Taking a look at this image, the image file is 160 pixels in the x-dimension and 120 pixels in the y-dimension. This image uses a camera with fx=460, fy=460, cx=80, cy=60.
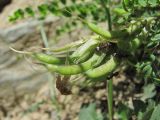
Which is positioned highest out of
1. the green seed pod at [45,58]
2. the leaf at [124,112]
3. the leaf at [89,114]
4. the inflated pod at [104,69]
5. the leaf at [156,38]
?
the green seed pod at [45,58]

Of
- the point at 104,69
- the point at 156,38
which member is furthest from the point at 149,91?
the point at 104,69

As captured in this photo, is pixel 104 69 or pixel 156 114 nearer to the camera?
pixel 104 69

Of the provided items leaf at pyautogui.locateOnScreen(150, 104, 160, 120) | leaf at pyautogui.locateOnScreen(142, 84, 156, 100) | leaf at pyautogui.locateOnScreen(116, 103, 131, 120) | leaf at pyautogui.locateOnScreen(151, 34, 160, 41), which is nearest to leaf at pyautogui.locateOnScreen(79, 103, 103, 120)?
leaf at pyautogui.locateOnScreen(116, 103, 131, 120)

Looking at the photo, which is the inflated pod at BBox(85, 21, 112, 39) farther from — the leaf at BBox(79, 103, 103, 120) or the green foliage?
the leaf at BBox(79, 103, 103, 120)

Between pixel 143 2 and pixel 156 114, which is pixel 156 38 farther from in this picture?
pixel 156 114

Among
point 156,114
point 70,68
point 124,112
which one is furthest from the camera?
point 124,112

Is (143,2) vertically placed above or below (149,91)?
above

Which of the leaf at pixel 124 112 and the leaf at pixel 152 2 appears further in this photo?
the leaf at pixel 124 112

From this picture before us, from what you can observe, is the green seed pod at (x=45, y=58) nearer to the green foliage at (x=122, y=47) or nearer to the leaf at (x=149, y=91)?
the green foliage at (x=122, y=47)

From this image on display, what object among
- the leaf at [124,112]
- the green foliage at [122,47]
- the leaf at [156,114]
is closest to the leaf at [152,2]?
Result: the green foliage at [122,47]
